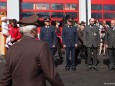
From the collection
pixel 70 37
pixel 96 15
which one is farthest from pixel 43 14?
pixel 70 37

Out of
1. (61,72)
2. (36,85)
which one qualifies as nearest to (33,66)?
(36,85)

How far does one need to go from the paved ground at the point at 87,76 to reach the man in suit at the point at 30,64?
617cm

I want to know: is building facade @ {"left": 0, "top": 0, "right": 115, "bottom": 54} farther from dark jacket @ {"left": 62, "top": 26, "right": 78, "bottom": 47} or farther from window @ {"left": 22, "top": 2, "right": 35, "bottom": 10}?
dark jacket @ {"left": 62, "top": 26, "right": 78, "bottom": 47}

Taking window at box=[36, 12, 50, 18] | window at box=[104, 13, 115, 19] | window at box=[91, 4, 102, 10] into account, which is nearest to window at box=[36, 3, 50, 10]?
window at box=[36, 12, 50, 18]

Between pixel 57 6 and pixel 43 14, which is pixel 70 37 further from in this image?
pixel 57 6

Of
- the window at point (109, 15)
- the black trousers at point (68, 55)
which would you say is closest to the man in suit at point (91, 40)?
the black trousers at point (68, 55)

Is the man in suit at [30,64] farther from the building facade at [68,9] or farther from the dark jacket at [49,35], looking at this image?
the building facade at [68,9]

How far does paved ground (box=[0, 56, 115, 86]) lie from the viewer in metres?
10.1

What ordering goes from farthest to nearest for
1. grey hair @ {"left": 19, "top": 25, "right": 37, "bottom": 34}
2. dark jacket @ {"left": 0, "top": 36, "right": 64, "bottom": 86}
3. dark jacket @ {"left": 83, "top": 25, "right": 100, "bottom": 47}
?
dark jacket @ {"left": 83, "top": 25, "right": 100, "bottom": 47}, grey hair @ {"left": 19, "top": 25, "right": 37, "bottom": 34}, dark jacket @ {"left": 0, "top": 36, "right": 64, "bottom": 86}

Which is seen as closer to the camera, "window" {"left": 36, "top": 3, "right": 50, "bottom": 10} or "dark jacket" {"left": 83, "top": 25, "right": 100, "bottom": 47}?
"dark jacket" {"left": 83, "top": 25, "right": 100, "bottom": 47}

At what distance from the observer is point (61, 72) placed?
38.8 ft

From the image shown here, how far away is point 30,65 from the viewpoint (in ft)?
12.4

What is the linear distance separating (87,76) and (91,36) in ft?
5.11

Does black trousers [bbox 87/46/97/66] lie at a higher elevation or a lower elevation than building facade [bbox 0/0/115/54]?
lower
